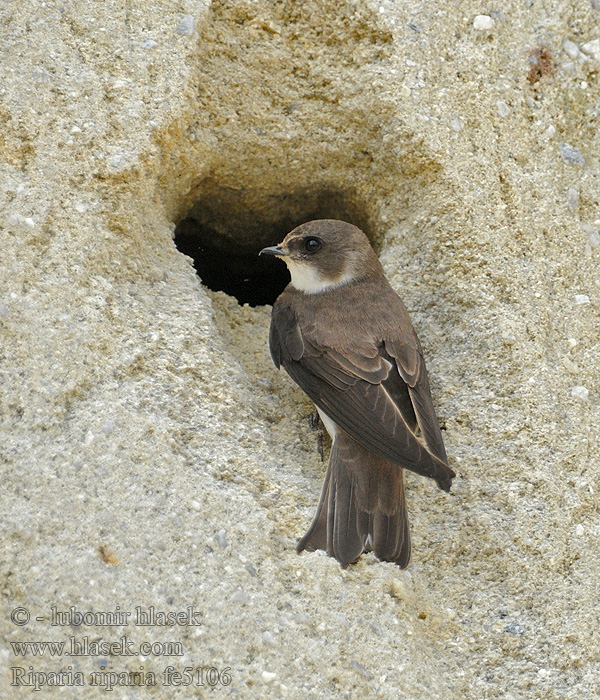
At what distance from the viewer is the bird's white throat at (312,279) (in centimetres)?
230

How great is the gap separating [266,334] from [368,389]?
1.73 ft

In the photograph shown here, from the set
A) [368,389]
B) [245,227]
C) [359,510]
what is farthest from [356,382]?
[245,227]

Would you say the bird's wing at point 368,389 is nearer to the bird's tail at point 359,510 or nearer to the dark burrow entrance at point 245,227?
the bird's tail at point 359,510

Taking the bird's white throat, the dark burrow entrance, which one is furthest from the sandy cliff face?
the bird's white throat

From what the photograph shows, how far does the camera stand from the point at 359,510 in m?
1.78

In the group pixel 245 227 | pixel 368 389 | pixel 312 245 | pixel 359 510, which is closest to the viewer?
pixel 359 510

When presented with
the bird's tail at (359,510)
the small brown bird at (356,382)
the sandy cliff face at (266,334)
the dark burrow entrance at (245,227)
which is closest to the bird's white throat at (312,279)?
the small brown bird at (356,382)

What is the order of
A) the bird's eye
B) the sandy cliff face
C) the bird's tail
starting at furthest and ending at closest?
the bird's eye → the bird's tail → the sandy cliff face

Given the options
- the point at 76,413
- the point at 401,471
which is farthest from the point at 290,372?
the point at 76,413

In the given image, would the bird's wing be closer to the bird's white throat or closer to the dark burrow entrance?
the bird's white throat

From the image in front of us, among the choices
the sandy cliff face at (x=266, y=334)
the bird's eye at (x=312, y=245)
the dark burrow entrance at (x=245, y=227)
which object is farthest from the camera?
the dark burrow entrance at (x=245, y=227)

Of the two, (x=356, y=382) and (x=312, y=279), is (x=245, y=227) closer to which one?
(x=312, y=279)

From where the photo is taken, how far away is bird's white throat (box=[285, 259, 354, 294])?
2305 millimetres

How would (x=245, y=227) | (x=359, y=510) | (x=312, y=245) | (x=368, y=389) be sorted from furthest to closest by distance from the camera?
1. (x=245, y=227)
2. (x=312, y=245)
3. (x=368, y=389)
4. (x=359, y=510)
